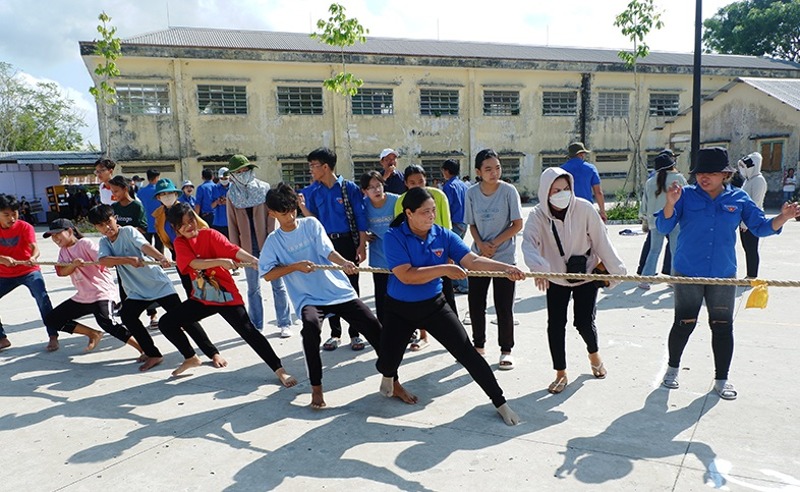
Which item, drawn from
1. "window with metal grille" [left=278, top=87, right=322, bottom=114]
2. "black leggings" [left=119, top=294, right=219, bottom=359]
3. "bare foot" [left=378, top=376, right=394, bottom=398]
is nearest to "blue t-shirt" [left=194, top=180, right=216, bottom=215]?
"black leggings" [left=119, top=294, right=219, bottom=359]

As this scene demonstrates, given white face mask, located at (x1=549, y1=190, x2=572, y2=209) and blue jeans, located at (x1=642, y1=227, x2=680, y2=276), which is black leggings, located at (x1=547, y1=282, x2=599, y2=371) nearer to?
white face mask, located at (x1=549, y1=190, x2=572, y2=209)

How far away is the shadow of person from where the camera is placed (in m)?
2.91

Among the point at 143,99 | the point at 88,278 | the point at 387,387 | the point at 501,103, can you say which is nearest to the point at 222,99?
the point at 143,99

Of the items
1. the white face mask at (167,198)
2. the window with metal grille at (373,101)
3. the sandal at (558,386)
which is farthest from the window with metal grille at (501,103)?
the sandal at (558,386)

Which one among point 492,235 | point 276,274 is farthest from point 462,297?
point 276,274

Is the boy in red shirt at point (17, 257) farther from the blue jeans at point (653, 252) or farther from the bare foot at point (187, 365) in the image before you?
the blue jeans at point (653, 252)

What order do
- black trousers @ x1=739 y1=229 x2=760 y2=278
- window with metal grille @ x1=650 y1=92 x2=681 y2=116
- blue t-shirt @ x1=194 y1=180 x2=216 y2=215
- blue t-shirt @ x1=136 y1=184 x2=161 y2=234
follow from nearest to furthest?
1. black trousers @ x1=739 y1=229 x2=760 y2=278
2. blue t-shirt @ x1=136 y1=184 x2=161 y2=234
3. blue t-shirt @ x1=194 y1=180 x2=216 y2=215
4. window with metal grille @ x1=650 y1=92 x2=681 y2=116

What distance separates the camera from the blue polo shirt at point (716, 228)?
3.68 meters

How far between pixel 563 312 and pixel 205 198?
20.6 ft

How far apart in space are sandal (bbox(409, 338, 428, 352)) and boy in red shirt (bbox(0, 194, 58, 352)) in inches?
137

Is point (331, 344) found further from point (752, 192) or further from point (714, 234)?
point (752, 192)

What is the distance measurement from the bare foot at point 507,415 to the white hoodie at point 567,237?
908mm

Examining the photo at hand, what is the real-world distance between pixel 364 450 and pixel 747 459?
2.06 m

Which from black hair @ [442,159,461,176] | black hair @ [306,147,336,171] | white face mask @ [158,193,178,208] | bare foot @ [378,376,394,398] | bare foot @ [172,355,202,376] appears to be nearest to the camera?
bare foot @ [378,376,394,398]
